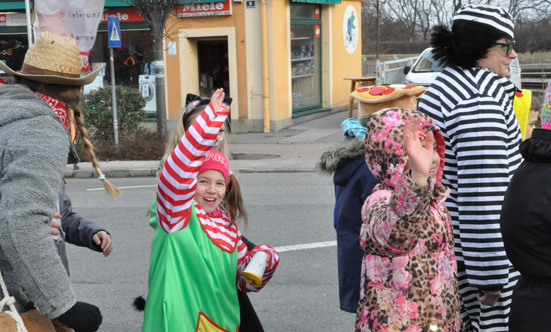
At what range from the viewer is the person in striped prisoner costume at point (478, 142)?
284 cm

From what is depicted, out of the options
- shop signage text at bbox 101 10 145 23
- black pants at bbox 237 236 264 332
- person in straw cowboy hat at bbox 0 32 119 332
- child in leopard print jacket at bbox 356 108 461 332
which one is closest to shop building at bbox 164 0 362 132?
shop signage text at bbox 101 10 145 23

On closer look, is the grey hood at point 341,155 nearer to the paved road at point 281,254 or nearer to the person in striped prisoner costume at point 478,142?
the person in striped prisoner costume at point 478,142

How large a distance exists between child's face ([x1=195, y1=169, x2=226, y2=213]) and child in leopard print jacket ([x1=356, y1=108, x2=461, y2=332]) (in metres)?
0.77

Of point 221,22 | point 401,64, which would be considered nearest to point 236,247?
point 221,22

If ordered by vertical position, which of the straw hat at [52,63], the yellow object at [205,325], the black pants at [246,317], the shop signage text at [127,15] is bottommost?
the black pants at [246,317]

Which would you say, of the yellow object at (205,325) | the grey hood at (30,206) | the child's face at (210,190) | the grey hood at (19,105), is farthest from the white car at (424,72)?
the grey hood at (30,206)

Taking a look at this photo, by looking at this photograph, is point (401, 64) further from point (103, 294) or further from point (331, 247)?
point (103, 294)

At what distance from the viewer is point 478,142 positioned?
2.87 metres

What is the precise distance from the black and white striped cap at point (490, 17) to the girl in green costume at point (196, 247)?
112cm

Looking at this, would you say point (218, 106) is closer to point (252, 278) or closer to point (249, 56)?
point (252, 278)

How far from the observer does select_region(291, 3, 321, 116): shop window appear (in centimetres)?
1884

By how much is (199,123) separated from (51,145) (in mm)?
613

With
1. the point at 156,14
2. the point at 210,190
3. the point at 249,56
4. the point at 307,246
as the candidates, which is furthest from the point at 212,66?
the point at 210,190

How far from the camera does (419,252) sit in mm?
2625
